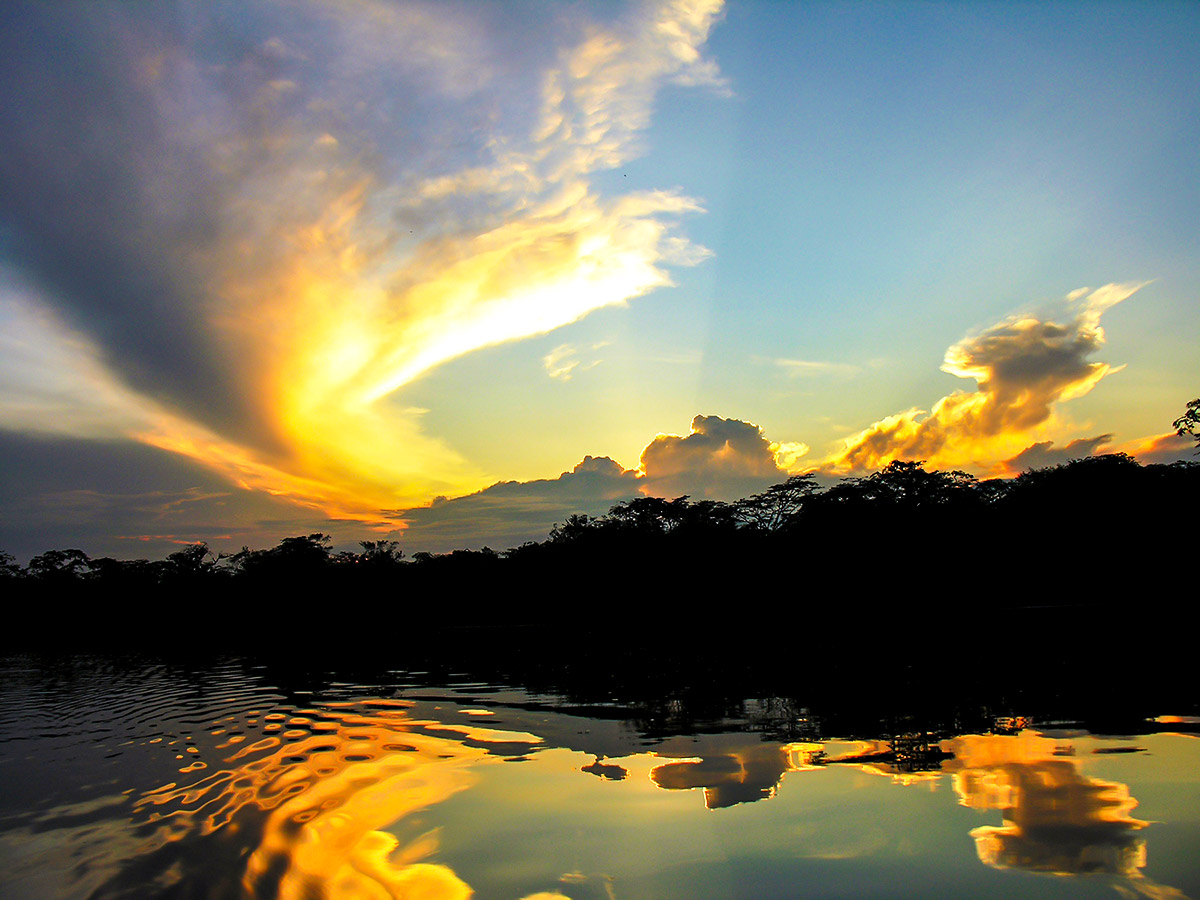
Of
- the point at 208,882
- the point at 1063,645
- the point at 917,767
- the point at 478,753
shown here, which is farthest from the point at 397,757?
the point at 1063,645

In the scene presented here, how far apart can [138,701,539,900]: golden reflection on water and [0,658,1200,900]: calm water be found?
3 cm

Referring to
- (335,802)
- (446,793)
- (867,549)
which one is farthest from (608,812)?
(867,549)

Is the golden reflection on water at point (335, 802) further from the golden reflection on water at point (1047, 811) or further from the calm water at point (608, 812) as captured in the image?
the golden reflection on water at point (1047, 811)

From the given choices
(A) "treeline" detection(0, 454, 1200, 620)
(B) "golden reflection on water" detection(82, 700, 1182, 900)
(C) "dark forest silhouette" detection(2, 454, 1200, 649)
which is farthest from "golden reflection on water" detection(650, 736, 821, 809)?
(A) "treeline" detection(0, 454, 1200, 620)

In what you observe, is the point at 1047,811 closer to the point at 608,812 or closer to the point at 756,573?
the point at 608,812

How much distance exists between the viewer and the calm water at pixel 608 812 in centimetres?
589

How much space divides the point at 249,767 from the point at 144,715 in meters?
8.05

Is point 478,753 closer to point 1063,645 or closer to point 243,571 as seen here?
point 1063,645

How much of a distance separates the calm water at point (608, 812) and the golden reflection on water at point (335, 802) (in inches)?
1.3

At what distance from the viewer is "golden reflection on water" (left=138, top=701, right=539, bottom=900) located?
6000 millimetres

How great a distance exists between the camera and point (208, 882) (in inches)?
235

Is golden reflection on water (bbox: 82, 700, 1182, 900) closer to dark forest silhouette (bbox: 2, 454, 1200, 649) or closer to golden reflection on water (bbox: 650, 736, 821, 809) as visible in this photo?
golden reflection on water (bbox: 650, 736, 821, 809)

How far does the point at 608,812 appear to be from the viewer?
7.77 metres

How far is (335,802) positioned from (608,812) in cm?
322
